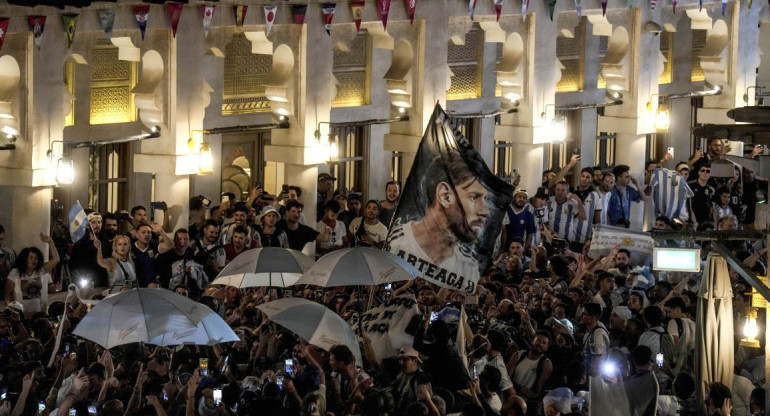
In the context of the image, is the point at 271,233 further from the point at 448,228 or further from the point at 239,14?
the point at 448,228

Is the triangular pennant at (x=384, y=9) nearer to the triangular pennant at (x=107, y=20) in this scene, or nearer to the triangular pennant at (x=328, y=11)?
the triangular pennant at (x=328, y=11)

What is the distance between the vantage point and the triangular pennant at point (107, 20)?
84.3ft

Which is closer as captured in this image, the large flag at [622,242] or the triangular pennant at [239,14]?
the large flag at [622,242]

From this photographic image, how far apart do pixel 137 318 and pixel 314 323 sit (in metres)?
1.58

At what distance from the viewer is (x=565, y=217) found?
95.2ft

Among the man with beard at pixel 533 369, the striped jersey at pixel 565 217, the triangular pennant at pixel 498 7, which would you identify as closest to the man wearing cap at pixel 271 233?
the striped jersey at pixel 565 217

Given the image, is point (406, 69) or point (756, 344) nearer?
point (756, 344)

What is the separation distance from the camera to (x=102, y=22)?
84.3 ft

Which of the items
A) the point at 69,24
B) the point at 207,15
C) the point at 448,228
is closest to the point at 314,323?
the point at 448,228

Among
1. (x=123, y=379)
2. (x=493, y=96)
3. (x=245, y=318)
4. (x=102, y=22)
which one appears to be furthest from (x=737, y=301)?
(x=493, y=96)

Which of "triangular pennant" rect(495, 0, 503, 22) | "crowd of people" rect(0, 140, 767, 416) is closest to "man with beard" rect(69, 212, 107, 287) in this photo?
"crowd of people" rect(0, 140, 767, 416)

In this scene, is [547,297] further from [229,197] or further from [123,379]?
[229,197]

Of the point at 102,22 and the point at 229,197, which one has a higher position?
the point at 102,22

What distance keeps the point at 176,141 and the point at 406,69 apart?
499 centimetres
